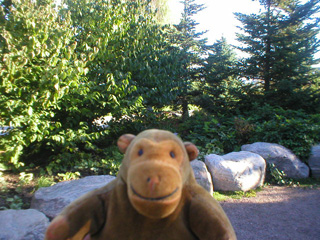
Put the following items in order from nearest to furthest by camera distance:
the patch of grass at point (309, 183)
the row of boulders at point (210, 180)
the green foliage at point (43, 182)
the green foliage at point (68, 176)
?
the row of boulders at point (210, 180), the green foliage at point (43, 182), the green foliage at point (68, 176), the patch of grass at point (309, 183)

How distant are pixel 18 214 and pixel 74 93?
2718mm

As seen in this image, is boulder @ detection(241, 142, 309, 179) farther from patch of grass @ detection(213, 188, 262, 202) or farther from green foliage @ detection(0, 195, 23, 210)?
green foliage @ detection(0, 195, 23, 210)

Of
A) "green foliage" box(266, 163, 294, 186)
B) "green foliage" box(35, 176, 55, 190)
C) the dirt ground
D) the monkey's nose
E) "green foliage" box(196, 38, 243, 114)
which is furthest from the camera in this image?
"green foliage" box(196, 38, 243, 114)

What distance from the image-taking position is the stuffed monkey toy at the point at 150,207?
1342 mm

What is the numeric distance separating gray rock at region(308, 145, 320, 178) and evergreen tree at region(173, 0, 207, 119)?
5878mm

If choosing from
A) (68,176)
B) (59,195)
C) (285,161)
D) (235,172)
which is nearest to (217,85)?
(285,161)

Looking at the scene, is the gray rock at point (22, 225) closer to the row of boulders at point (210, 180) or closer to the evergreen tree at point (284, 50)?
the row of boulders at point (210, 180)

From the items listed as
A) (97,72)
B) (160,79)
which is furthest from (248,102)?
(97,72)

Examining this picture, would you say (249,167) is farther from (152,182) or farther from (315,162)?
(152,182)

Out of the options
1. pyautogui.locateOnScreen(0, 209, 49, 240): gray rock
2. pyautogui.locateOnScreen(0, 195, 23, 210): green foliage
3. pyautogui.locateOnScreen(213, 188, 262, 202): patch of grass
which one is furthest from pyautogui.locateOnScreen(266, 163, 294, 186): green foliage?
pyautogui.locateOnScreen(0, 195, 23, 210): green foliage

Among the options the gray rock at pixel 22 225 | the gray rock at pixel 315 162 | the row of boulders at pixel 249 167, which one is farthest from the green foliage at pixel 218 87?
the gray rock at pixel 22 225

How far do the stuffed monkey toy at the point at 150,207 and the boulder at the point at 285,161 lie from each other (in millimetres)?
5456

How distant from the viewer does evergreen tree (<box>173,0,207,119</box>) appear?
1163cm

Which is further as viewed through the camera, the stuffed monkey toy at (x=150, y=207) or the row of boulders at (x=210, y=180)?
the row of boulders at (x=210, y=180)
